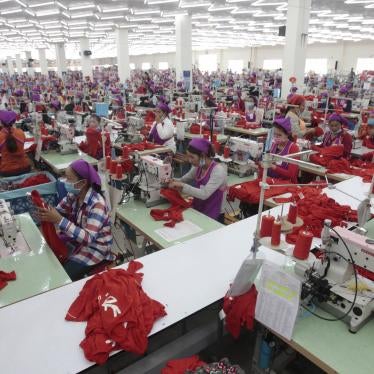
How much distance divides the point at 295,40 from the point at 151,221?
8695mm

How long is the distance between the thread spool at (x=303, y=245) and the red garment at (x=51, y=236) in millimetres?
1879

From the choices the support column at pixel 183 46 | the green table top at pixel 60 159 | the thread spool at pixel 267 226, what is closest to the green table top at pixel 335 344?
the thread spool at pixel 267 226

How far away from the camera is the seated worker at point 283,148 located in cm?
407

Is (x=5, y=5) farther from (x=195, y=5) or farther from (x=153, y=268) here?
(x=153, y=268)

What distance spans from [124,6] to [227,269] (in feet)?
38.3

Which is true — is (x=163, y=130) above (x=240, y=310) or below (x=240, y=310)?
above

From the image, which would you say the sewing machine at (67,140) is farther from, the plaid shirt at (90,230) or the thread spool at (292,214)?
the thread spool at (292,214)

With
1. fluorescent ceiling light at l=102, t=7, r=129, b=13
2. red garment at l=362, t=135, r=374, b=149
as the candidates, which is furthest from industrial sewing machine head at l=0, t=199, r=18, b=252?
fluorescent ceiling light at l=102, t=7, r=129, b=13

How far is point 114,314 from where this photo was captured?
1771mm

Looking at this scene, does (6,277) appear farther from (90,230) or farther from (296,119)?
(296,119)

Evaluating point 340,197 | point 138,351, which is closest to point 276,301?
point 138,351

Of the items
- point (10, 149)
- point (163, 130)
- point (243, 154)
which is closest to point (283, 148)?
point (243, 154)

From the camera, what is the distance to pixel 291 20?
980 centimetres

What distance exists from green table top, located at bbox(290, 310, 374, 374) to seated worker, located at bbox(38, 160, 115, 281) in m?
1.60
